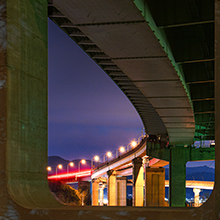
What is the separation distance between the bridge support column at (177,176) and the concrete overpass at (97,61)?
16.3m

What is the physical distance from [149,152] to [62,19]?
36674mm

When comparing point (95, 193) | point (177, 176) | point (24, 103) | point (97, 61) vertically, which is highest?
point (97, 61)

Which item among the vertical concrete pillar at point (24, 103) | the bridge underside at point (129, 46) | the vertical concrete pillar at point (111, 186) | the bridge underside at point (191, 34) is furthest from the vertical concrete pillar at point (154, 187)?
the vertical concrete pillar at point (24, 103)

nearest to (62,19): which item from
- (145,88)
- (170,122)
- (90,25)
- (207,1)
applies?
(90,25)

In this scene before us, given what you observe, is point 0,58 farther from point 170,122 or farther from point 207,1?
point 170,122

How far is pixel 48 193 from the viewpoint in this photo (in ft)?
23.0

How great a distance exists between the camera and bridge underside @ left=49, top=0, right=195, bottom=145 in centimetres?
Answer: 1262

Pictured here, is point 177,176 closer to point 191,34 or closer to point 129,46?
point 191,34

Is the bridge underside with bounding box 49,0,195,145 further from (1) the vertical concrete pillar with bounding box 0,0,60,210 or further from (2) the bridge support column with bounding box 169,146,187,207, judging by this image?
(2) the bridge support column with bounding box 169,146,187,207

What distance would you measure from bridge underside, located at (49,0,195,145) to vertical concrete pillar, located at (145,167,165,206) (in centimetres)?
3039

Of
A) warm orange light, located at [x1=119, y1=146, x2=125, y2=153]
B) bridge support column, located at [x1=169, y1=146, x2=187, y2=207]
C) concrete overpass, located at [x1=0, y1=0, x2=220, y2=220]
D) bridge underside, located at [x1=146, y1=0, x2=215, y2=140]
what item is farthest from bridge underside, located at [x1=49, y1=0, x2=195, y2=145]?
warm orange light, located at [x1=119, y1=146, x2=125, y2=153]

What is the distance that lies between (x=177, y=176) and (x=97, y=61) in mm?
27204

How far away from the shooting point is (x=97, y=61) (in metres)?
21.1

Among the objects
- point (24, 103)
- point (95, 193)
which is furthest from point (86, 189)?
point (24, 103)
